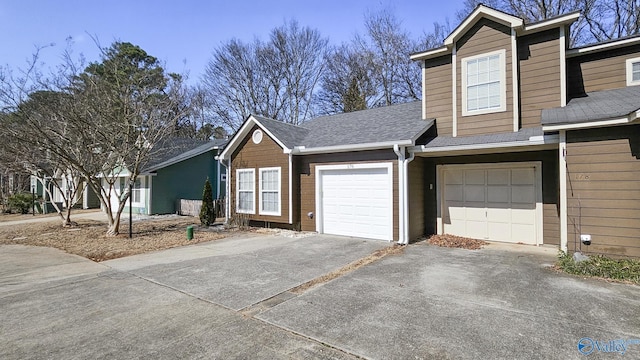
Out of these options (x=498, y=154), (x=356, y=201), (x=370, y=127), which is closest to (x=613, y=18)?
(x=498, y=154)

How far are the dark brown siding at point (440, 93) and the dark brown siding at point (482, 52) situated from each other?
1.00 feet

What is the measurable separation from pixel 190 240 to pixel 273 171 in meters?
3.65

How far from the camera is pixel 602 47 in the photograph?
306 inches

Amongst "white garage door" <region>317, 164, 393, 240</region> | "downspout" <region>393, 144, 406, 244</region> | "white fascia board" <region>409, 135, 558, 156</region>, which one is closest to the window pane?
"white fascia board" <region>409, 135, 558, 156</region>

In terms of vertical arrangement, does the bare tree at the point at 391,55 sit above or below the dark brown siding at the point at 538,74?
above

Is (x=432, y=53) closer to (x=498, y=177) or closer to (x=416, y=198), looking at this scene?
(x=498, y=177)

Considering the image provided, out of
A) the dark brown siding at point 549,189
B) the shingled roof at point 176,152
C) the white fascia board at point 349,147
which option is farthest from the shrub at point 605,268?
the shingled roof at point 176,152

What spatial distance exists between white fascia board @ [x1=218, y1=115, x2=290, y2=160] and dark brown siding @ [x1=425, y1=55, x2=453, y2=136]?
4.97m

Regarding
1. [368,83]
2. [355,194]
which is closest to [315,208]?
[355,194]

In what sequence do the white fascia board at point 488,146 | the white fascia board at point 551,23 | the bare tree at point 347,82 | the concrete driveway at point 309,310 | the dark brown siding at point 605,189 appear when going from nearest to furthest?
the concrete driveway at point 309,310 → the dark brown siding at point 605,189 → the white fascia board at point 488,146 → the white fascia board at point 551,23 → the bare tree at point 347,82

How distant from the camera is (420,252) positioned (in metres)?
7.44

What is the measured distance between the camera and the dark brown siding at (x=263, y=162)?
10.7m

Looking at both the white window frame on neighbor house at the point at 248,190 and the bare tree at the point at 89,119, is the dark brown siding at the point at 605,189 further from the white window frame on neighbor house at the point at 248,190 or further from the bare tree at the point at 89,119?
the bare tree at the point at 89,119

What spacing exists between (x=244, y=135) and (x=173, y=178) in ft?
24.6
